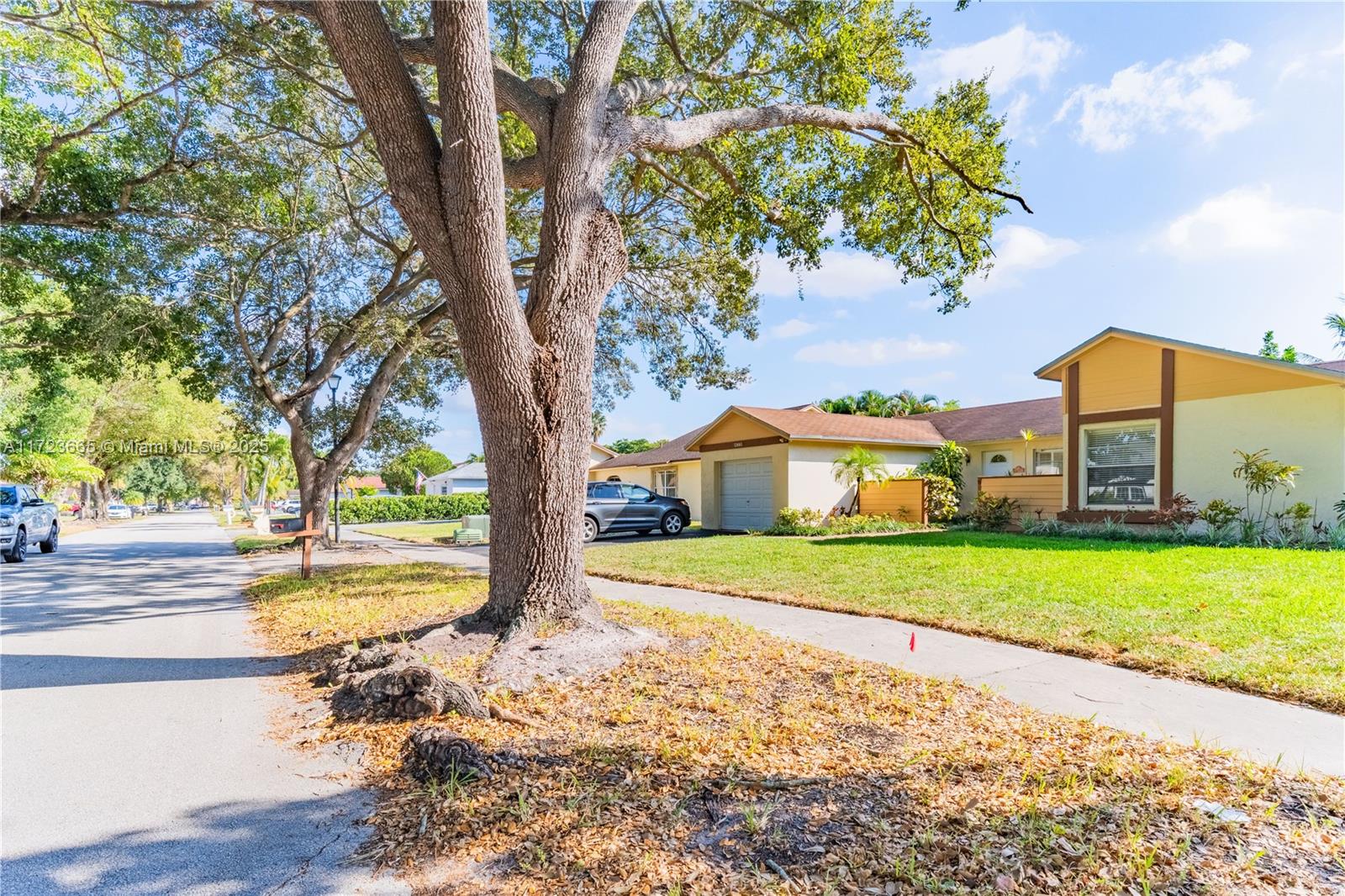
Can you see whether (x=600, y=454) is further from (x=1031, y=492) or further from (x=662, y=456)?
(x=1031, y=492)

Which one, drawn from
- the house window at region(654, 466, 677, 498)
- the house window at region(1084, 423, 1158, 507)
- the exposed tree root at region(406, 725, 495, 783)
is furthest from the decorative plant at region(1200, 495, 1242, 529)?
the house window at region(654, 466, 677, 498)

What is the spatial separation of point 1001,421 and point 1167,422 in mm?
7112

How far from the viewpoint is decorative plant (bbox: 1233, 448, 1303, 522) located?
11586 mm

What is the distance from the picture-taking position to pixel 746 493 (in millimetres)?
19688

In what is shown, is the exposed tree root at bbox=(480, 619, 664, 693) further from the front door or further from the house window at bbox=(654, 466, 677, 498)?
the house window at bbox=(654, 466, 677, 498)

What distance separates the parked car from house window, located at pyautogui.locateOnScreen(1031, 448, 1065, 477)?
33.3 feet

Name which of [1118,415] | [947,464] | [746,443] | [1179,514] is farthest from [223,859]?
[947,464]

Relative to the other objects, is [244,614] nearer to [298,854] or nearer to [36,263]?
[298,854]

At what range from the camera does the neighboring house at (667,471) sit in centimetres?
2527

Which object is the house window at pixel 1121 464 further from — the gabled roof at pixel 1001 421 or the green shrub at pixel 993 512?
the gabled roof at pixel 1001 421

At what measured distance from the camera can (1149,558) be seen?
9.82 m

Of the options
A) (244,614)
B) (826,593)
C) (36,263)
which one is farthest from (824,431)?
(36,263)

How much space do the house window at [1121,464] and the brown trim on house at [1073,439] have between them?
0.73 feet

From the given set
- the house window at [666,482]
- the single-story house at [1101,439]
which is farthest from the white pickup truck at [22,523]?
the house window at [666,482]
